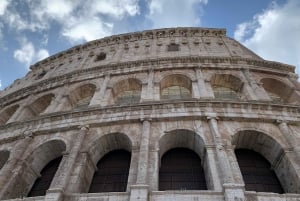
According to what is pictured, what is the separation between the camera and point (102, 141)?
10.4 meters

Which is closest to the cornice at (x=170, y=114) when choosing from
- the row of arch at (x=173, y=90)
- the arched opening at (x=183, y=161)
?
the arched opening at (x=183, y=161)

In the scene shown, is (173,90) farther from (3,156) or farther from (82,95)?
(3,156)

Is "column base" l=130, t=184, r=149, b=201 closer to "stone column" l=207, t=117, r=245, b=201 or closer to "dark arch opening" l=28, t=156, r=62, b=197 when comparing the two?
"stone column" l=207, t=117, r=245, b=201

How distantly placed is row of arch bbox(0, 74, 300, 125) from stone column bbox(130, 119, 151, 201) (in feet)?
13.8

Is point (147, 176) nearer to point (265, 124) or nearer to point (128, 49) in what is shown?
point (265, 124)

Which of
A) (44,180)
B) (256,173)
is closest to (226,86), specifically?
(256,173)

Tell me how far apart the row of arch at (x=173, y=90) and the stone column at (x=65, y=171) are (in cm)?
386

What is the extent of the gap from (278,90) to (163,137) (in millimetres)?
8562

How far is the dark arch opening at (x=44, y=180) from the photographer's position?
9852 millimetres

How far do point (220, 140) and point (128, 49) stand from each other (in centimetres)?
1183

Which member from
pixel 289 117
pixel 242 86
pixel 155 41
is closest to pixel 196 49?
pixel 155 41

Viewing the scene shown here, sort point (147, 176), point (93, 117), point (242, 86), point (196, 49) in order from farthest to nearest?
point (196, 49) → point (242, 86) → point (93, 117) → point (147, 176)

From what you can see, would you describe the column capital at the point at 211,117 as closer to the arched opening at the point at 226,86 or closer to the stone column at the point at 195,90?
the stone column at the point at 195,90

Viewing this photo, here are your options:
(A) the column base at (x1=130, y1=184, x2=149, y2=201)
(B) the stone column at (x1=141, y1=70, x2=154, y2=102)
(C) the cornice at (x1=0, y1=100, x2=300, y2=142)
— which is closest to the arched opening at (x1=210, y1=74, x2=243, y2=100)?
(C) the cornice at (x1=0, y1=100, x2=300, y2=142)
